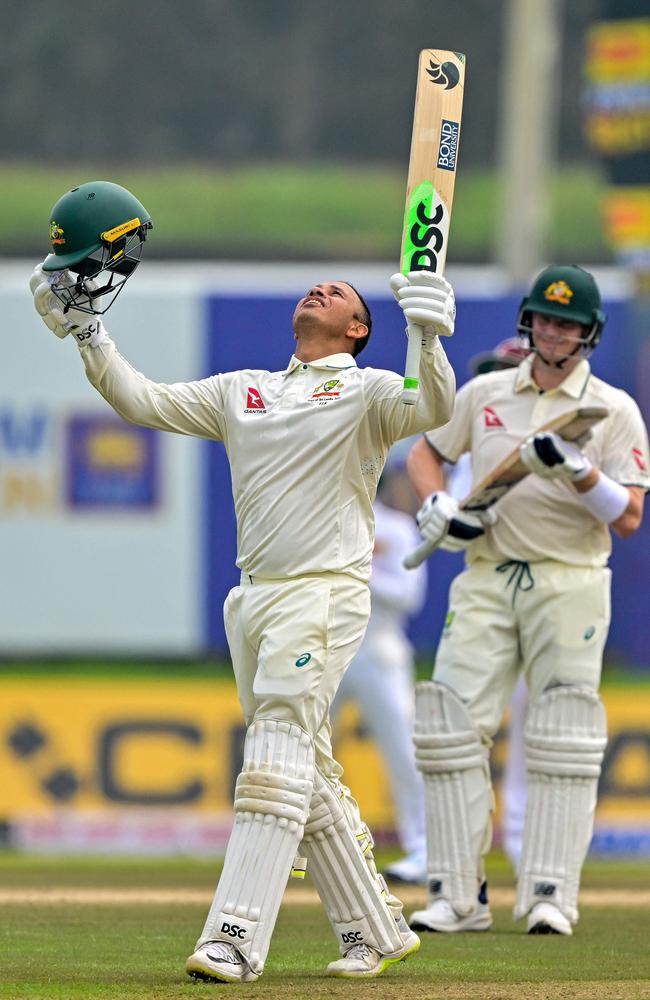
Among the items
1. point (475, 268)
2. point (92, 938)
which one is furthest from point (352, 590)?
point (475, 268)

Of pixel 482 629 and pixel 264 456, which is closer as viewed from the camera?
pixel 264 456

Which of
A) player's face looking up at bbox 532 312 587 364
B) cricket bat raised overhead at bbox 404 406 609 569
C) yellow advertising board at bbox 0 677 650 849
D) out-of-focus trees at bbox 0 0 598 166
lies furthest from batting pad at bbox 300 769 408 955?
out-of-focus trees at bbox 0 0 598 166

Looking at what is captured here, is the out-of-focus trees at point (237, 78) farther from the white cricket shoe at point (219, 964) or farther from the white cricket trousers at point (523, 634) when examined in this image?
the white cricket shoe at point (219, 964)

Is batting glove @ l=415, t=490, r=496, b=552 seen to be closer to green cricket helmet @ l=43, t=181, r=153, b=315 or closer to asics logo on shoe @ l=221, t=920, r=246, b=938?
green cricket helmet @ l=43, t=181, r=153, b=315

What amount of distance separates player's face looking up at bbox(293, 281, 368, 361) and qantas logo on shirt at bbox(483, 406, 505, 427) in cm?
138

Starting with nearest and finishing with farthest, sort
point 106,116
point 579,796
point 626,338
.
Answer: point 579,796 → point 626,338 → point 106,116

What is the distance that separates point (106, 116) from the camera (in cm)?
2328

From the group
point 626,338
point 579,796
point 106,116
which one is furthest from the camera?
point 106,116

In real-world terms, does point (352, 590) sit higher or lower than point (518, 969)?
higher

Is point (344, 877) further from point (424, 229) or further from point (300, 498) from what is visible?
point (424, 229)

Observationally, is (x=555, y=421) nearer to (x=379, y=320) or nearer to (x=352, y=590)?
(x=352, y=590)

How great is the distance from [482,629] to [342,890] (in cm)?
157

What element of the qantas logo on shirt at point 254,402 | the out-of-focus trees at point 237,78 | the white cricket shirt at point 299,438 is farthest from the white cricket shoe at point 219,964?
the out-of-focus trees at point 237,78

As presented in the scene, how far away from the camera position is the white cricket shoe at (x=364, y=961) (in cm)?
546
